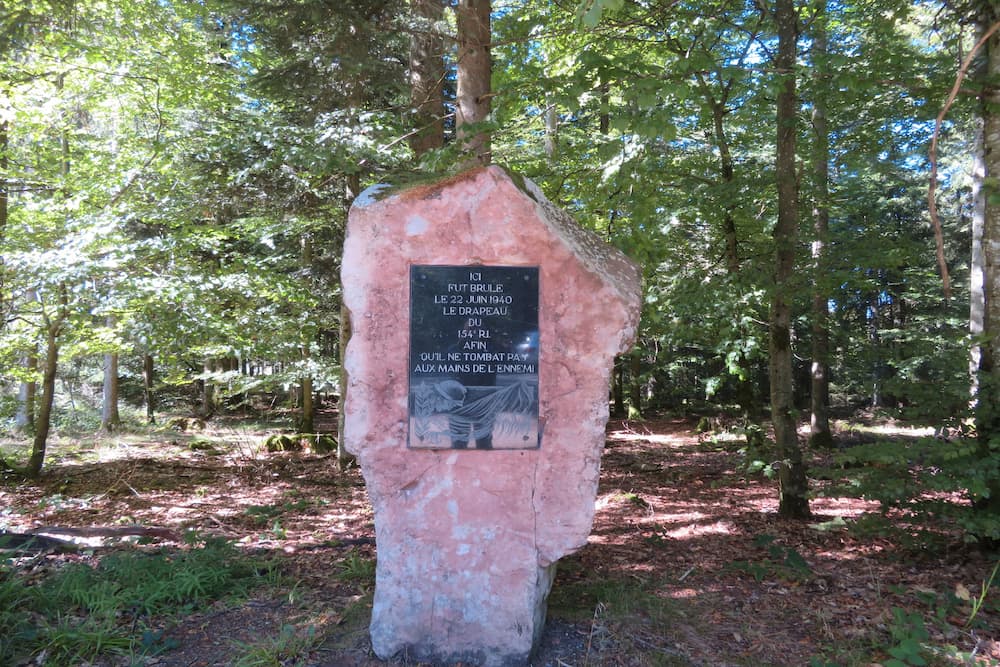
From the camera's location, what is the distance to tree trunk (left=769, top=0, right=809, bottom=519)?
5883mm

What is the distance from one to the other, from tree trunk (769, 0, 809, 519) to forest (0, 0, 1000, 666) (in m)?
0.03

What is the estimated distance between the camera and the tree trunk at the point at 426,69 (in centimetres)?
739

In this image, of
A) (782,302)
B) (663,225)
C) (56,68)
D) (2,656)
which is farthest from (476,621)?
(56,68)

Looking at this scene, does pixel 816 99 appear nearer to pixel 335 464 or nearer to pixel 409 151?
pixel 409 151

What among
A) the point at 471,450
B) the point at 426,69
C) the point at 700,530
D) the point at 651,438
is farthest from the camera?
the point at 651,438

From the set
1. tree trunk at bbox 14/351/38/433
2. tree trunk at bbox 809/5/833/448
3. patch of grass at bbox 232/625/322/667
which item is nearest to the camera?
patch of grass at bbox 232/625/322/667

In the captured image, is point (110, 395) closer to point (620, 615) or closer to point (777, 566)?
point (620, 615)

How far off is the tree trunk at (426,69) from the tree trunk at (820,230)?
14.1ft

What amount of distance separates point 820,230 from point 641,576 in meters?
4.95

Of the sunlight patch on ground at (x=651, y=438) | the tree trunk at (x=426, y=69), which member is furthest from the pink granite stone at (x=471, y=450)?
the sunlight patch on ground at (x=651, y=438)

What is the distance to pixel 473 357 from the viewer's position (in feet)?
11.9

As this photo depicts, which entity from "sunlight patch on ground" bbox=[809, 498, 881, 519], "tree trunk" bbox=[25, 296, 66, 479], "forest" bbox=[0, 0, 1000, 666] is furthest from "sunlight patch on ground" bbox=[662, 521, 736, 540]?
"tree trunk" bbox=[25, 296, 66, 479]

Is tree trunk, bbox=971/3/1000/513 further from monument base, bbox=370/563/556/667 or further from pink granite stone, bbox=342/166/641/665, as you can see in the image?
monument base, bbox=370/563/556/667

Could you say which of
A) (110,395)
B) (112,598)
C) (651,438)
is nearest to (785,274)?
(112,598)
